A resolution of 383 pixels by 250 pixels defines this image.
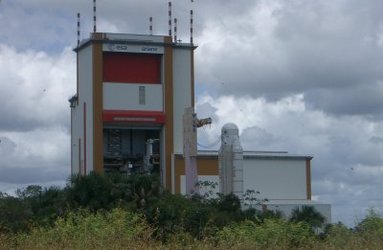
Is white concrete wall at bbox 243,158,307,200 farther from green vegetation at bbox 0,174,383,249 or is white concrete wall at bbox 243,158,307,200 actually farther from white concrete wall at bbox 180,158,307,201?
green vegetation at bbox 0,174,383,249

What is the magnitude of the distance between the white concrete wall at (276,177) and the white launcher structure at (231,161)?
15.3m

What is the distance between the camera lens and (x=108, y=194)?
49406 millimetres

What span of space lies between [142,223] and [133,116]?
61634 millimetres

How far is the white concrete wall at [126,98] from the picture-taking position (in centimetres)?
8703

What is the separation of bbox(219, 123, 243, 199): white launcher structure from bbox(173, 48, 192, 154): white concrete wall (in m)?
13.8

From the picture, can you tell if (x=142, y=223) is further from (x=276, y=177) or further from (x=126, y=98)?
(x=276, y=177)

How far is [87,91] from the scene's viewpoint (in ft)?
291

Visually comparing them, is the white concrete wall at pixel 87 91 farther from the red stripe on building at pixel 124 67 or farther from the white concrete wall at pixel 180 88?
the white concrete wall at pixel 180 88

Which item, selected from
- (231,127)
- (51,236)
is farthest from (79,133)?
(51,236)

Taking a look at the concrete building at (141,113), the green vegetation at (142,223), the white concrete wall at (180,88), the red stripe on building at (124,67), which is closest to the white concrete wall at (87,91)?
the concrete building at (141,113)

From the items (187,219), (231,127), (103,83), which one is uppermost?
(103,83)

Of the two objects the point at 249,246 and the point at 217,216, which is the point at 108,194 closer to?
the point at 217,216

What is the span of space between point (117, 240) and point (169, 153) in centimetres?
7149

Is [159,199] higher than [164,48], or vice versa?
[164,48]
